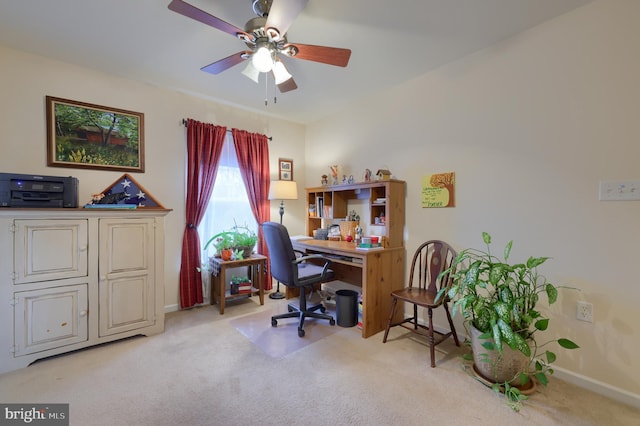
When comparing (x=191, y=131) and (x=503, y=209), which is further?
(x=191, y=131)

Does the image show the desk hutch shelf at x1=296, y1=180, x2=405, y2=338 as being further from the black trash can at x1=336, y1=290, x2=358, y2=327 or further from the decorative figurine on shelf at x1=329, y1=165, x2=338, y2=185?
the decorative figurine on shelf at x1=329, y1=165, x2=338, y2=185

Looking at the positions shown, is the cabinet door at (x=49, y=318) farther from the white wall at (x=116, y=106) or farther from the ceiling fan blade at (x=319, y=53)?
the ceiling fan blade at (x=319, y=53)

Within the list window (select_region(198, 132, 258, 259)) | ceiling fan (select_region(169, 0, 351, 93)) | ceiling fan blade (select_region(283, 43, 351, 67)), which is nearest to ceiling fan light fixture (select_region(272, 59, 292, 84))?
ceiling fan (select_region(169, 0, 351, 93))

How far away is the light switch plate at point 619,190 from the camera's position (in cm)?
162

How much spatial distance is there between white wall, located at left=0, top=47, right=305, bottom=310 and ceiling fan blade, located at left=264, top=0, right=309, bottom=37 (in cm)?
194

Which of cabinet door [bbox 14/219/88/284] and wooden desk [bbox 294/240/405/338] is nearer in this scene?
cabinet door [bbox 14/219/88/284]

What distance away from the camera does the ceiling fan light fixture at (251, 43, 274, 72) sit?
1.82 meters

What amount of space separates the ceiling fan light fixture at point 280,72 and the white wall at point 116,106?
5.14 feet

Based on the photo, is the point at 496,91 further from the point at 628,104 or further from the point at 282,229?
the point at 282,229

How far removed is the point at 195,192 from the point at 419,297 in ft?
8.47

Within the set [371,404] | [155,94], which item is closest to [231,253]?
[155,94]

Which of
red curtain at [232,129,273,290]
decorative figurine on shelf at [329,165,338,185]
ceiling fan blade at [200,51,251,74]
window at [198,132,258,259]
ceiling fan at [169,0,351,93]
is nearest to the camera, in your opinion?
ceiling fan at [169,0,351,93]

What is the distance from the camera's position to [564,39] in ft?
6.07

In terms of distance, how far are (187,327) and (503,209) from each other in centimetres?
300
